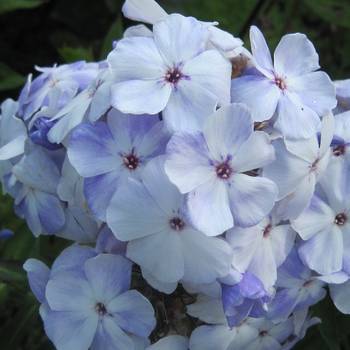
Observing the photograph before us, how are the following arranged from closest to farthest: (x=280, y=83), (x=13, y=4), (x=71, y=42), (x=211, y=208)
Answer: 1. (x=211, y=208)
2. (x=280, y=83)
3. (x=13, y=4)
4. (x=71, y=42)

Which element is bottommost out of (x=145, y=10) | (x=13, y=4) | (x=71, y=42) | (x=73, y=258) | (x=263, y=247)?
(x=71, y=42)

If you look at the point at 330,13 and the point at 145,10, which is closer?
the point at 145,10

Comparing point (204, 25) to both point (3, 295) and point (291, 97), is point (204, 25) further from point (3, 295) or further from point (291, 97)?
point (3, 295)

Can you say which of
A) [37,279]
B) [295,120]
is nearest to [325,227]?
[295,120]

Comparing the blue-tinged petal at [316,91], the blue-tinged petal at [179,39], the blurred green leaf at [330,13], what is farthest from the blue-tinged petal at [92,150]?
the blurred green leaf at [330,13]

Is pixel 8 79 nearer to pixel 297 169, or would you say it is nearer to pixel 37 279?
pixel 37 279

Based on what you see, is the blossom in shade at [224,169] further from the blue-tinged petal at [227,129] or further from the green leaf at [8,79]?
the green leaf at [8,79]

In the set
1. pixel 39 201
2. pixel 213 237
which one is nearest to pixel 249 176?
pixel 213 237
